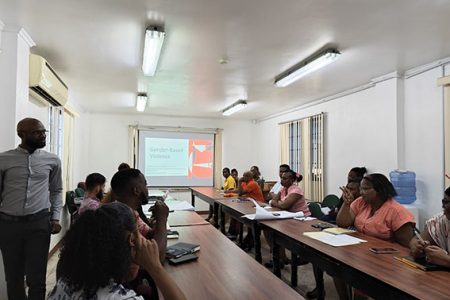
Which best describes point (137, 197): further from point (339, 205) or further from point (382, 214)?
point (339, 205)

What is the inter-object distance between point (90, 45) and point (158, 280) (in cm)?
271

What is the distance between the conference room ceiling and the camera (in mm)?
2346

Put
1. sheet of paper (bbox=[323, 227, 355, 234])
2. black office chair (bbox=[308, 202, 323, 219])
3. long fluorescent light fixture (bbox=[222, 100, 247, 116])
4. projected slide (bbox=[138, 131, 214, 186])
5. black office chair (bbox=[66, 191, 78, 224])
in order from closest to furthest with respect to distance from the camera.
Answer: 1. sheet of paper (bbox=[323, 227, 355, 234])
2. black office chair (bbox=[308, 202, 323, 219])
3. black office chair (bbox=[66, 191, 78, 224])
4. long fluorescent light fixture (bbox=[222, 100, 247, 116])
5. projected slide (bbox=[138, 131, 214, 186])

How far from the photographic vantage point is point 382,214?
92.0 inches

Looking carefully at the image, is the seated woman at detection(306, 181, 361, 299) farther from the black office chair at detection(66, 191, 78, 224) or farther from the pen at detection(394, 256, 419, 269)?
the black office chair at detection(66, 191, 78, 224)

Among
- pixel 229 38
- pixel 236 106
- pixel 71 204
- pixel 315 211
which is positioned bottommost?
pixel 71 204

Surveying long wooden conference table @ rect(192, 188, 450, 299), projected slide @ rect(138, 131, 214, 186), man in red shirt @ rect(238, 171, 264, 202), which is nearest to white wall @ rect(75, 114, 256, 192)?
projected slide @ rect(138, 131, 214, 186)

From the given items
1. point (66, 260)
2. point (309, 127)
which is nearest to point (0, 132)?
point (66, 260)

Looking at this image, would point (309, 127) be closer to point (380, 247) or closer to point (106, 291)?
point (380, 247)

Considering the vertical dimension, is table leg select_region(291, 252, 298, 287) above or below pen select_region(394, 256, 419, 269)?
below

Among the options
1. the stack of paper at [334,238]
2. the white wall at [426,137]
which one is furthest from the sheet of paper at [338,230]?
the white wall at [426,137]

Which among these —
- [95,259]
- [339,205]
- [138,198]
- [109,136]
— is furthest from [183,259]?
[109,136]

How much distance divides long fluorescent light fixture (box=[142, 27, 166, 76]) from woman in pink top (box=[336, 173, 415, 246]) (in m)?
2.04

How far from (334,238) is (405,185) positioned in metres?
2.17
